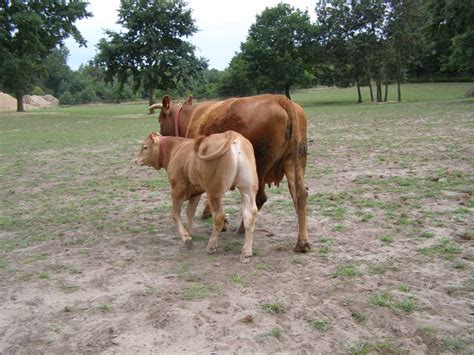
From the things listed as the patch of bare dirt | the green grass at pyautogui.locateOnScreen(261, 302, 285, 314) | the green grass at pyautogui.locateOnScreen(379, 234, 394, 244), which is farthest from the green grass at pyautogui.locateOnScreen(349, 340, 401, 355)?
the patch of bare dirt

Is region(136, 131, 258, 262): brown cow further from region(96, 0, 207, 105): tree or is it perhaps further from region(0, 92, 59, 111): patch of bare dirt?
region(0, 92, 59, 111): patch of bare dirt

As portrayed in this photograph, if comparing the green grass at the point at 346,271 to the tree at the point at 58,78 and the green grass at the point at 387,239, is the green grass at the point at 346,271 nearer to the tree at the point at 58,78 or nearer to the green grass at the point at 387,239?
the green grass at the point at 387,239

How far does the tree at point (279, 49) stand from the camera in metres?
44.8

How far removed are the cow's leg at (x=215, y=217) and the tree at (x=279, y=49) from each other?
40.9 metres

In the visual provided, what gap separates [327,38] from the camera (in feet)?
146

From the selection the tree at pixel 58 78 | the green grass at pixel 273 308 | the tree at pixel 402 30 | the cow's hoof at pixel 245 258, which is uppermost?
the tree at pixel 58 78

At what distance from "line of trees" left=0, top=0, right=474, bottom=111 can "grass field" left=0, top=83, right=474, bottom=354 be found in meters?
25.1

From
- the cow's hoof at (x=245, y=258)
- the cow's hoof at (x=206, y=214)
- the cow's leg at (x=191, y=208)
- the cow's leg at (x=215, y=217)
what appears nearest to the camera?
the cow's hoof at (x=245, y=258)

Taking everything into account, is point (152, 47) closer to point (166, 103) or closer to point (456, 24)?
point (456, 24)

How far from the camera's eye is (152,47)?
37.8 meters

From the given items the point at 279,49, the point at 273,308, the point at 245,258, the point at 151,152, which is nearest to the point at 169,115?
the point at 151,152

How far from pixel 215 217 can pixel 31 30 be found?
3370cm

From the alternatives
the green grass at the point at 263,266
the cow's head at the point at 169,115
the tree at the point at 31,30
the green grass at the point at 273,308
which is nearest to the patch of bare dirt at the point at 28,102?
the tree at the point at 31,30

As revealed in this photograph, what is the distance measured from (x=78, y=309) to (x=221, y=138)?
→ 2282 millimetres
